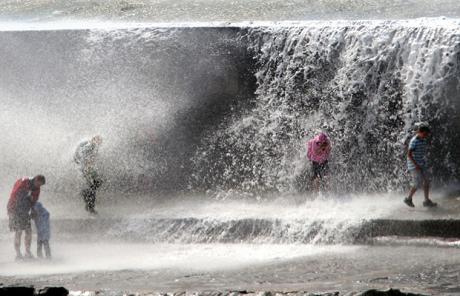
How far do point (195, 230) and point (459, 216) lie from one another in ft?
12.3

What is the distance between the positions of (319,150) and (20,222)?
14.3 feet

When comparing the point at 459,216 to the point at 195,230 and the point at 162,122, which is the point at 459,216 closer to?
the point at 195,230

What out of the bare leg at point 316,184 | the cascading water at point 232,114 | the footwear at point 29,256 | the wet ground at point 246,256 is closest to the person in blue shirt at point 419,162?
the wet ground at point 246,256

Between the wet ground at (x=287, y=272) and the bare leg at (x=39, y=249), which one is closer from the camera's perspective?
the wet ground at (x=287, y=272)

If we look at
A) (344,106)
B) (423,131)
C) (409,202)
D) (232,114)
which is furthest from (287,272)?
(232,114)

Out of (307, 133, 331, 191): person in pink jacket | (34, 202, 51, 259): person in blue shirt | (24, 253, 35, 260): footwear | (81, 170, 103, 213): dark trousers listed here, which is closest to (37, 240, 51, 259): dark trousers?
(34, 202, 51, 259): person in blue shirt

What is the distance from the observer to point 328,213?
45.6 feet

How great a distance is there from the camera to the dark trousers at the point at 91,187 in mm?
15492

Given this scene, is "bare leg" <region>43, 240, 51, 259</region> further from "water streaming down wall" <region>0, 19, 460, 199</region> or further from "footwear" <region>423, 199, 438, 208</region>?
"footwear" <region>423, 199, 438, 208</region>

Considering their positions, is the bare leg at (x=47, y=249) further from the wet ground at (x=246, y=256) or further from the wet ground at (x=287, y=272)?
the wet ground at (x=287, y=272)

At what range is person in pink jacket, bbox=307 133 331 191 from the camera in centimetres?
1444

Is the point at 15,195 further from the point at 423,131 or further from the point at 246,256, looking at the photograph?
the point at 423,131

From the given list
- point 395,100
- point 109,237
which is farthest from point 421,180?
point 109,237

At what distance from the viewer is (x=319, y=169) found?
1465 cm
